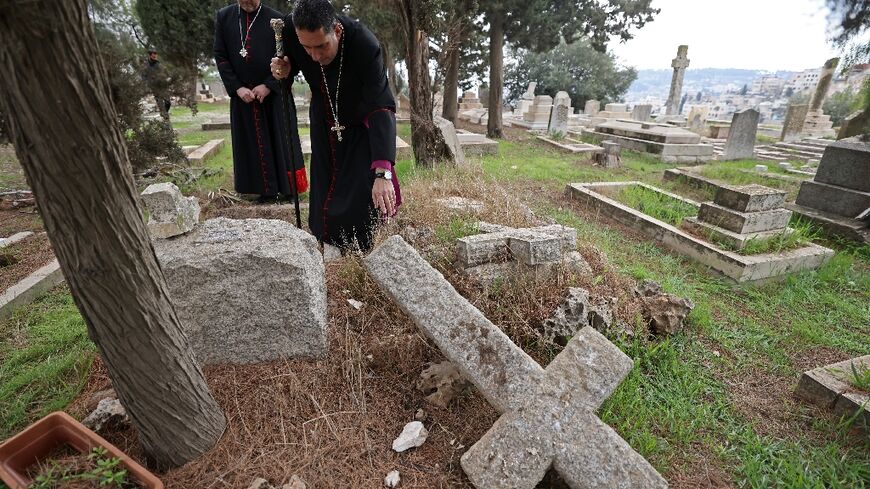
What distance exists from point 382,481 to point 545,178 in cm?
597

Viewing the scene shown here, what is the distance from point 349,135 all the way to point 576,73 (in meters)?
27.1

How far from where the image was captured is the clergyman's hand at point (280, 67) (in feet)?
9.35

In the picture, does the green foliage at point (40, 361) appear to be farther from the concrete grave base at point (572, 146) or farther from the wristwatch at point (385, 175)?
the concrete grave base at point (572, 146)

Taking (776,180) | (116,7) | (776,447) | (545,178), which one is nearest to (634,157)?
(776,180)

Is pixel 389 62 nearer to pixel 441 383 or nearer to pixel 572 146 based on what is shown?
pixel 572 146

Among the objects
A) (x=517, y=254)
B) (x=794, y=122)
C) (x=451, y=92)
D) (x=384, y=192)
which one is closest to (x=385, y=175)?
(x=384, y=192)

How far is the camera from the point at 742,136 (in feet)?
31.5

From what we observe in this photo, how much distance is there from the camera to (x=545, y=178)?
6.90m

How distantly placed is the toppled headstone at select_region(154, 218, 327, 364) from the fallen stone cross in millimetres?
446

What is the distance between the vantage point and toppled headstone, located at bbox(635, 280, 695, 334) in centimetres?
265

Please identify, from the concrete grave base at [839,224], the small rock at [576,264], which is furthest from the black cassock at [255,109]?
the concrete grave base at [839,224]

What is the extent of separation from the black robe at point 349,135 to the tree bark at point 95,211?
1698 millimetres

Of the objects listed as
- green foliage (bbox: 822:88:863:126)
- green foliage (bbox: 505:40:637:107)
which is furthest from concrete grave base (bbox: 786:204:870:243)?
green foliage (bbox: 822:88:863:126)

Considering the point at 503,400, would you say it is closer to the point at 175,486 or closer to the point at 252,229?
the point at 175,486
